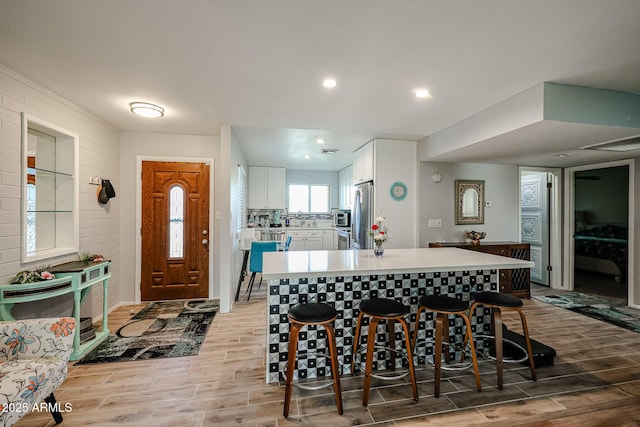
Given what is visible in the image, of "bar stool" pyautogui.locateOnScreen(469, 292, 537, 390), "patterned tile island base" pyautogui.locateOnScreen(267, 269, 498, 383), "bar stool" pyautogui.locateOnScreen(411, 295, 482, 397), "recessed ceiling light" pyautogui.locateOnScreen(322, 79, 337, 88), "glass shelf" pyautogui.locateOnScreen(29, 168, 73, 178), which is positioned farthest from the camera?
"glass shelf" pyautogui.locateOnScreen(29, 168, 73, 178)

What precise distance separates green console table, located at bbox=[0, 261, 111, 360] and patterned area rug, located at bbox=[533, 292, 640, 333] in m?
5.65

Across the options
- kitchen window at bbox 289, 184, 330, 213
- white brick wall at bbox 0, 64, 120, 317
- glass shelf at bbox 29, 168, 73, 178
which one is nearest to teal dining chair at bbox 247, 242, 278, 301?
white brick wall at bbox 0, 64, 120, 317

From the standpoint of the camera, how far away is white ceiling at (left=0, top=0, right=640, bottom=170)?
151 cm

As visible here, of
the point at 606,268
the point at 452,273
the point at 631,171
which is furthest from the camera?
the point at 606,268

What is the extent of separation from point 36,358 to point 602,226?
7.75 m

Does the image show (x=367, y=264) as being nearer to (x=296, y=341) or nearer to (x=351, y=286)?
(x=351, y=286)

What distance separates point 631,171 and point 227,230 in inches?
226

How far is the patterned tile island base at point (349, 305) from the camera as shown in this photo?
7.05 feet

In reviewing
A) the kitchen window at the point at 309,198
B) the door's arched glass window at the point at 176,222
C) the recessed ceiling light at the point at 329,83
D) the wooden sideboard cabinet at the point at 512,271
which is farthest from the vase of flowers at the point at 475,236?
the door's arched glass window at the point at 176,222

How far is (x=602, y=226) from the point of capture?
16.8 feet

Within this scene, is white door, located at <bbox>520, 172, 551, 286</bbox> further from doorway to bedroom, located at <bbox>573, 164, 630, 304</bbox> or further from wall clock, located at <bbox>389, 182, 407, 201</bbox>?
wall clock, located at <bbox>389, 182, 407, 201</bbox>

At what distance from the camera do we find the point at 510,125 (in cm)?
262

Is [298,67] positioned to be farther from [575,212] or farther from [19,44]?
[575,212]

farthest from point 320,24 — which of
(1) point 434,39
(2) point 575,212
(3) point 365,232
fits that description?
(2) point 575,212
